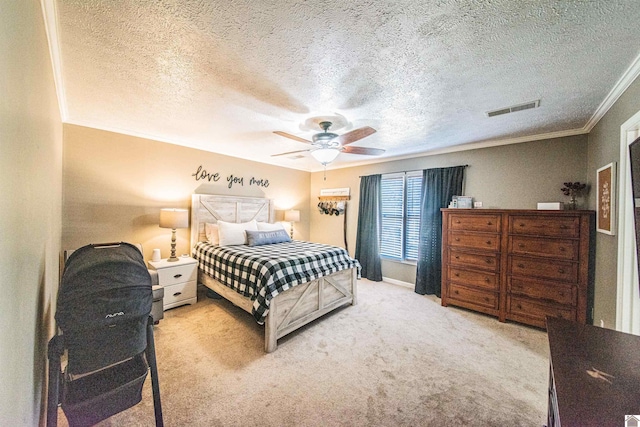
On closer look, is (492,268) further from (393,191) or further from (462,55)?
(462,55)

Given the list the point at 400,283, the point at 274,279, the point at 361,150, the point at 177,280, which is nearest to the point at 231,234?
the point at 177,280

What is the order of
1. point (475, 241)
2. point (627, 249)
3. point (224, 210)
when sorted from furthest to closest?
point (224, 210) → point (475, 241) → point (627, 249)

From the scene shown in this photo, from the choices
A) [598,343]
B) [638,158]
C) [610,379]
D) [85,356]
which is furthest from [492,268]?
[85,356]

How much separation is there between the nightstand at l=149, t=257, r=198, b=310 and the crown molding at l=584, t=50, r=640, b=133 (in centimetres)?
473

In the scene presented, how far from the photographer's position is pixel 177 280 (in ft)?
10.9

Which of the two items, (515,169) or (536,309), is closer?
(536,309)

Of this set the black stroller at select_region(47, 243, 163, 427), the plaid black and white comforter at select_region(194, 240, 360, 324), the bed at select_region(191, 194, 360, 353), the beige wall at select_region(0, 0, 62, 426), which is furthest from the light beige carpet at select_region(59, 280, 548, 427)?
the beige wall at select_region(0, 0, 62, 426)

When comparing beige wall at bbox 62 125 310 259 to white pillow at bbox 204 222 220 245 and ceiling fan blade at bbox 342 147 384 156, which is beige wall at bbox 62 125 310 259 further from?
ceiling fan blade at bbox 342 147 384 156

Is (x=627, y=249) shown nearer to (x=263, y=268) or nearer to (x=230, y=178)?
(x=263, y=268)

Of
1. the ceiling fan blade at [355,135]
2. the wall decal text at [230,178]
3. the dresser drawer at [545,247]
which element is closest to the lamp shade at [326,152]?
the ceiling fan blade at [355,135]

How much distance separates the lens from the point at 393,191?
4691 millimetres

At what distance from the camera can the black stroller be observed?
1249 mm

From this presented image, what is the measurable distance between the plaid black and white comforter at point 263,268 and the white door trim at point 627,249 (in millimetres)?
2513

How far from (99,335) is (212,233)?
263 centimetres
